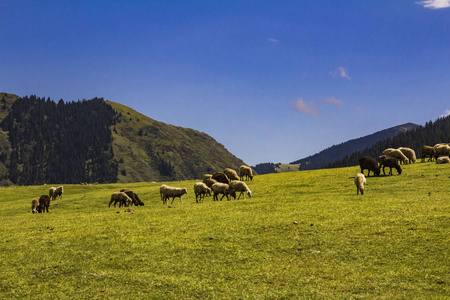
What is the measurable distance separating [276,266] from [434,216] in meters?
9.83

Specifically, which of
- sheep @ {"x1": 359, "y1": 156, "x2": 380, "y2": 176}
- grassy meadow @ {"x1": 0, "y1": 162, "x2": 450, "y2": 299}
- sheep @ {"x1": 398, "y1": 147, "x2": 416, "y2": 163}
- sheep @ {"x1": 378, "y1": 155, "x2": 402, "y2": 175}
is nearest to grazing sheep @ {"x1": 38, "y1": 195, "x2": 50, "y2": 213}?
grassy meadow @ {"x1": 0, "y1": 162, "x2": 450, "y2": 299}

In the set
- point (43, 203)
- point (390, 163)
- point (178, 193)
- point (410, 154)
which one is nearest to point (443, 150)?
point (410, 154)

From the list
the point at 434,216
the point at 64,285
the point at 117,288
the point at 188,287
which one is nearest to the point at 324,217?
the point at 434,216

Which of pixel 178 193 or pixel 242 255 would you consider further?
pixel 178 193

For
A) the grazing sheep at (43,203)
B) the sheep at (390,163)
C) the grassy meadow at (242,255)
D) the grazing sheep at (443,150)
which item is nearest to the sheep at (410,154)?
the grazing sheep at (443,150)

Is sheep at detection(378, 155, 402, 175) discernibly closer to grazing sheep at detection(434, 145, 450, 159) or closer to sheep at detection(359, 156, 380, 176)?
sheep at detection(359, 156, 380, 176)

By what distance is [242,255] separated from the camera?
14.1m

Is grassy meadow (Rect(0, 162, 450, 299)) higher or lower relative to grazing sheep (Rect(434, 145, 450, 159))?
lower

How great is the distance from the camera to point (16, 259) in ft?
47.6

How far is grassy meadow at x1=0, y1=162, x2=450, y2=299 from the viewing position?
11055mm

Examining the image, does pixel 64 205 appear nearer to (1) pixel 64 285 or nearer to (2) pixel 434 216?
(1) pixel 64 285

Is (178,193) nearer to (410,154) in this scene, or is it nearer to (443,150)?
(410,154)

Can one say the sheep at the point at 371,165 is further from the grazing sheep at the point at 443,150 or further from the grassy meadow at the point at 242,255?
the grassy meadow at the point at 242,255

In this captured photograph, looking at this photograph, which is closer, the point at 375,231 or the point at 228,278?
the point at 228,278
